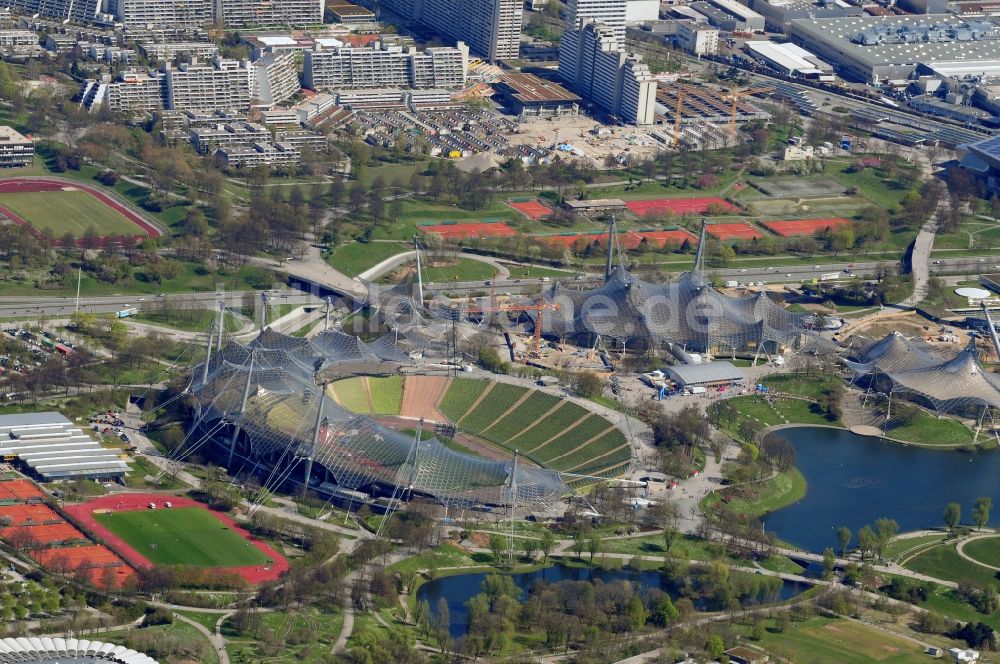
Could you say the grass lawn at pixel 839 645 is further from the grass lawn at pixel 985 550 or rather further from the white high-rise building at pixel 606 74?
the white high-rise building at pixel 606 74

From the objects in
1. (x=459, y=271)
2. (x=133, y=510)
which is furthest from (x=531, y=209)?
(x=133, y=510)

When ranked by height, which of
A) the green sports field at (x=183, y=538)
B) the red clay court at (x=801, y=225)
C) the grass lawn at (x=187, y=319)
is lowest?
the green sports field at (x=183, y=538)

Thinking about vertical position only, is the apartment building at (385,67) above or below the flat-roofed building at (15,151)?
above

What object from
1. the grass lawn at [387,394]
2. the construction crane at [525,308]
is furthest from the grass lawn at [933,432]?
the grass lawn at [387,394]

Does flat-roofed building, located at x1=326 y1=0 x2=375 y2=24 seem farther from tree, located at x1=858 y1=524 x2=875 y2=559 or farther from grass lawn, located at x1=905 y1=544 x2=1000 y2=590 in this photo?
grass lawn, located at x1=905 y1=544 x2=1000 y2=590

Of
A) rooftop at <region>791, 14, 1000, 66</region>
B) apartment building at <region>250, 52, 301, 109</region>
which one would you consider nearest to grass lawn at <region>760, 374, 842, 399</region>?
apartment building at <region>250, 52, 301, 109</region>

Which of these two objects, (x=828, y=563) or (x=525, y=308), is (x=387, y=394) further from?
(x=828, y=563)

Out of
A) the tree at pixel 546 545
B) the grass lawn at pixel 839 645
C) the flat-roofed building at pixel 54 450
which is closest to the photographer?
the grass lawn at pixel 839 645
